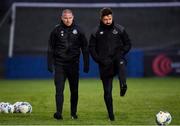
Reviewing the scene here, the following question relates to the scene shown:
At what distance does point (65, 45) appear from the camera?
12570mm

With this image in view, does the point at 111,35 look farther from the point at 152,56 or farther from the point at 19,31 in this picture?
the point at 19,31

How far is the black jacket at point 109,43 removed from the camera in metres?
12.3

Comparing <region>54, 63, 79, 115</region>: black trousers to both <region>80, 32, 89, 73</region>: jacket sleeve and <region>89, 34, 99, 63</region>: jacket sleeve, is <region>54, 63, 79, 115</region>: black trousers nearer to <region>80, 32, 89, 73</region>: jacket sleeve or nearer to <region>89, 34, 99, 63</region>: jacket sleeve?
<region>80, 32, 89, 73</region>: jacket sleeve

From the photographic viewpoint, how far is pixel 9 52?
28562 mm

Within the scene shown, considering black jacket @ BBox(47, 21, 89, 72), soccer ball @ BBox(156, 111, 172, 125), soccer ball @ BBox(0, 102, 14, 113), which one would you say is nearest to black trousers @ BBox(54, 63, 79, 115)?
black jacket @ BBox(47, 21, 89, 72)

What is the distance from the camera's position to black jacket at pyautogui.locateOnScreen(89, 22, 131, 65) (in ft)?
40.5

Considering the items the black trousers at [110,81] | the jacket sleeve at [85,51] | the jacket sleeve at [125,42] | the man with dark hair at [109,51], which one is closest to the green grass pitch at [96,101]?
the black trousers at [110,81]

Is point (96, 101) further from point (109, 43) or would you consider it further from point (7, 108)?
point (109, 43)

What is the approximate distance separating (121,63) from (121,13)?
58.0 ft

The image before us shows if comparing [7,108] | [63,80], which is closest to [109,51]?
[63,80]

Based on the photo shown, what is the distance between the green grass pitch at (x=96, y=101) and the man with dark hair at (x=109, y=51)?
651 millimetres

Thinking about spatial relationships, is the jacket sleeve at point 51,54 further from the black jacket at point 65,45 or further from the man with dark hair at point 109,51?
the man with dark hair at point 109,51

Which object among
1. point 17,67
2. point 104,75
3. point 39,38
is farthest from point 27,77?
point 104,75

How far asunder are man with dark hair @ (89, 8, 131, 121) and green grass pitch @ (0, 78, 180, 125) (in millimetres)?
651
